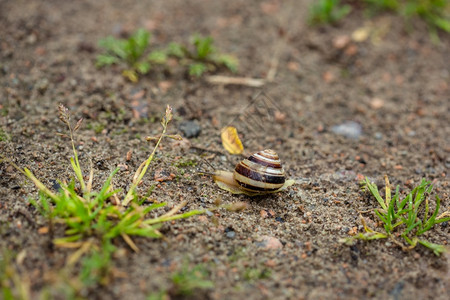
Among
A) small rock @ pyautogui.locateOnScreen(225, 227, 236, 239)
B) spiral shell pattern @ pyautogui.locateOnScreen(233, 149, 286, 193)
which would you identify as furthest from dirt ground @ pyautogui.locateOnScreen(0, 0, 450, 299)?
spiral shell pattern @ pyautogui.locateOnScreen(233, 149, 286, 193)

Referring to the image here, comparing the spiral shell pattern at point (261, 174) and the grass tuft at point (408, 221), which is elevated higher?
the spiral shell pattern at point (261, 174)

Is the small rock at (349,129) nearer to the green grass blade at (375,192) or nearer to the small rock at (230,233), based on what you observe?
the green grass blade at (375,192)

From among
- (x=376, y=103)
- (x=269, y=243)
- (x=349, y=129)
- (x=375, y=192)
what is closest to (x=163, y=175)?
(x=269, y=243)

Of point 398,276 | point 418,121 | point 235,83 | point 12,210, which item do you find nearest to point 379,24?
point 418,121

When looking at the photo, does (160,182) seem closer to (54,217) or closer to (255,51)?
(54,217)

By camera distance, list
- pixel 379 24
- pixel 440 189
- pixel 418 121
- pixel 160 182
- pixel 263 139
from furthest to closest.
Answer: pixel 379 24 < pixel 418 121 < pixel 263 139 < pixel 440 189 < pixel 160 182

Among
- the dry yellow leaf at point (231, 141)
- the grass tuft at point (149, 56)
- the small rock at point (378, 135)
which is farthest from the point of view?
the grass tuft at point (149, 56)

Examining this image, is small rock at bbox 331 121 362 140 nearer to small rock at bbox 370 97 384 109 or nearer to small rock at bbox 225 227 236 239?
small rock at bbox 370 97 384 109

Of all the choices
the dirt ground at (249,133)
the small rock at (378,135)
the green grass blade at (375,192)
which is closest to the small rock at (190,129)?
the dirt ground at (249,133)
